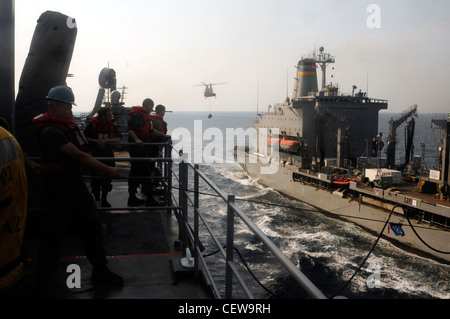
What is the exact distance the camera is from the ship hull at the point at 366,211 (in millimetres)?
→ 15609

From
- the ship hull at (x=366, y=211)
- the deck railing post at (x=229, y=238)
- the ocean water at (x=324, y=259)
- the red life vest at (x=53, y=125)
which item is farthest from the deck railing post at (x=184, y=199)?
the ship hull at (x=366, y=211)

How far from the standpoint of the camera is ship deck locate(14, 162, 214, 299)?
10.7 feet

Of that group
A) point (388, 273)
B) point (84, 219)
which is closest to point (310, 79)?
point (388, 273)

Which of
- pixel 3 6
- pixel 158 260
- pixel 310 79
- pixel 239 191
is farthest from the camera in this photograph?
pixel 310 79

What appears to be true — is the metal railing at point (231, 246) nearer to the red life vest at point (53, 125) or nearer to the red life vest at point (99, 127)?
the red life vest at point (53, 125)

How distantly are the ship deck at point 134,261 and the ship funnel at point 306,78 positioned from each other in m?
31.4

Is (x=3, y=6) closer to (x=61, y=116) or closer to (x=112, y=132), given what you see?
(x=61, y=116)

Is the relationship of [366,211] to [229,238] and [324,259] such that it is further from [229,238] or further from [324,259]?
[229,238]

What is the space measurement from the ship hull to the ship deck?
252 inches

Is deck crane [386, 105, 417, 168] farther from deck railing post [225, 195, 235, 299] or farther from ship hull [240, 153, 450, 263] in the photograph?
deck railing post [225, 195, 235, 299]

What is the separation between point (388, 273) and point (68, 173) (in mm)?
14426

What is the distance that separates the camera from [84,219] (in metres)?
3.33

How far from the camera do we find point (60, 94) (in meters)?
3.10

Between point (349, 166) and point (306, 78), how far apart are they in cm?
Answer: 1208
